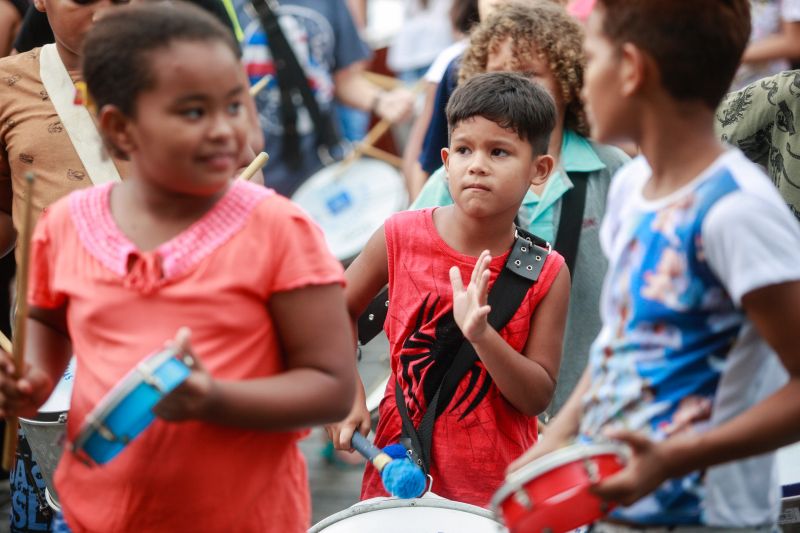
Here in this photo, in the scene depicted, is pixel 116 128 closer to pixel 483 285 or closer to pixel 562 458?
pixel 483 285

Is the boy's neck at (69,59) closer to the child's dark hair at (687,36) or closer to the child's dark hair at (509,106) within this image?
the child's dark hair at (509,106)

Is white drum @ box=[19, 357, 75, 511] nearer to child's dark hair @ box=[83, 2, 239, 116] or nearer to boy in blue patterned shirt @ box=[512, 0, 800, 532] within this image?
child's dark hair @ box=[83, 2, 239, 116]

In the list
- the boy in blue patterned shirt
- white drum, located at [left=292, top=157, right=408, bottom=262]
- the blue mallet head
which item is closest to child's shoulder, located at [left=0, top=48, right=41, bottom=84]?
the blue mallet head

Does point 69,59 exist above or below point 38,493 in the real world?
above

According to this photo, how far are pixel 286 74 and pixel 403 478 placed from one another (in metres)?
3.07

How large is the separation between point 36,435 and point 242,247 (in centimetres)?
126

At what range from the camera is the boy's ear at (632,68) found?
190 cm

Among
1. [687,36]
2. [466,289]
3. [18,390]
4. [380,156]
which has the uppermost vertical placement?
[687,36]

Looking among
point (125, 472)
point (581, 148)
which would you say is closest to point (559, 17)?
point (581, 148)

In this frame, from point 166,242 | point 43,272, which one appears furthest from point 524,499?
point 43,272

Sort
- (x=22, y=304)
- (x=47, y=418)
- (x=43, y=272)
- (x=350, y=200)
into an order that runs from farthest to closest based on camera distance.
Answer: (x=350, y=200), (x=47, y=418), (x=43, y=272), (x=22, y=304)

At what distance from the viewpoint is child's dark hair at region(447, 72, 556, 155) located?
280 cm

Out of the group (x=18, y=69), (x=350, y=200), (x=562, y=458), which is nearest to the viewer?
(x=562, y=458)

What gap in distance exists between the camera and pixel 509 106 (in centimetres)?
280
